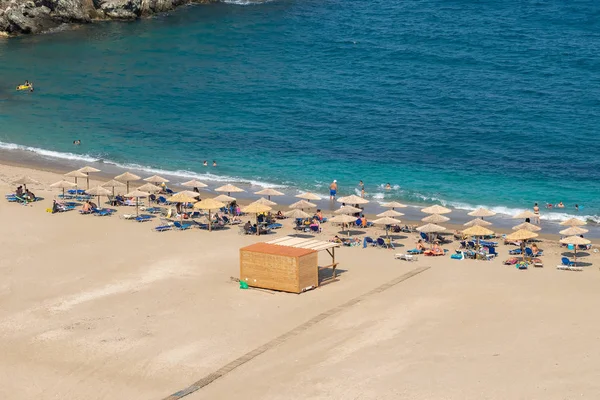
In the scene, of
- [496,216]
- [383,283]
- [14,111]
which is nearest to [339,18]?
[14,111]

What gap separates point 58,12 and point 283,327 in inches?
2335

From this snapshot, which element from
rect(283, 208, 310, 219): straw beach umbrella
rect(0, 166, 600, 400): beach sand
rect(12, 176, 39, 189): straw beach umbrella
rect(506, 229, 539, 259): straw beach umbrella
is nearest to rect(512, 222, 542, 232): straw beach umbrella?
rect(506, 229, 539, 259): straw beach umbrella

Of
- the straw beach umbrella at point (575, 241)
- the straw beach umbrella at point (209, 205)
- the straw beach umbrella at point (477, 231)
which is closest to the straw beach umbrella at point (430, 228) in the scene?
the straw beach umbrella at point (477, 231)

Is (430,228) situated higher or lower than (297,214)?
lower

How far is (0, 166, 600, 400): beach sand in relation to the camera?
87.7 feet

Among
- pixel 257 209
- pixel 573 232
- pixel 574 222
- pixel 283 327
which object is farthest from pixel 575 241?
pixel 283 327

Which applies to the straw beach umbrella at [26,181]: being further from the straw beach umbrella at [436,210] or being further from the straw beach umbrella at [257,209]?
the straw beach umbrella at [436,210]

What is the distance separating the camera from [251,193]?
50.8m

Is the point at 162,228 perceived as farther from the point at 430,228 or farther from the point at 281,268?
the point at 430,228

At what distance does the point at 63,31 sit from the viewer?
82.6 metres

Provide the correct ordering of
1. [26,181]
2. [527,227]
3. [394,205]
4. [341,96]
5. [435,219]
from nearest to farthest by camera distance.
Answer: [527,227]
[435,219]
[394,205]
[26,181]
[341,96]

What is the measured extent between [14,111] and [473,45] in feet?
118

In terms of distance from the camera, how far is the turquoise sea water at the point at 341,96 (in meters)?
54.5

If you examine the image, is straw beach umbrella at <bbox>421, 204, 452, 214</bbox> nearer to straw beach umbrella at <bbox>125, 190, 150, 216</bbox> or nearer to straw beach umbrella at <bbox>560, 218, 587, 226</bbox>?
Answer: straw beach umbrella at <bbox>560, 218, 587, 226</bbox>
